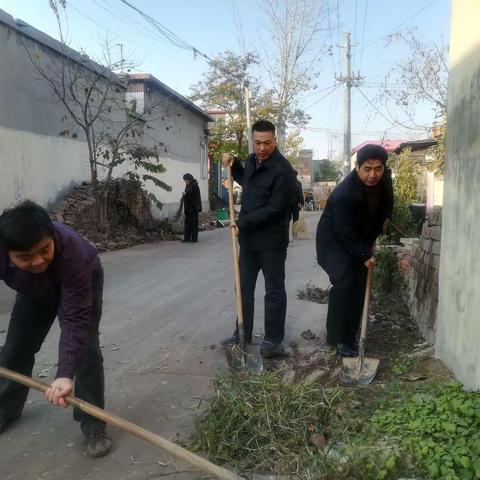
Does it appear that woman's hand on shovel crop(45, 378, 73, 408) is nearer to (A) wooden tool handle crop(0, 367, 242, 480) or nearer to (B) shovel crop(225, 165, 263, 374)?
(A) wooden tool handle crop(0, 367, 242, 480)

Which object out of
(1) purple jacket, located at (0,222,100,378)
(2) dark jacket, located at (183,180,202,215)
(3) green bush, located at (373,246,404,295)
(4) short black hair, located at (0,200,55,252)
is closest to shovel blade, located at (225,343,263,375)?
(1) purple jacket, located at (0,222,100,378)

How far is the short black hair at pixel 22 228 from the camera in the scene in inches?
86.1

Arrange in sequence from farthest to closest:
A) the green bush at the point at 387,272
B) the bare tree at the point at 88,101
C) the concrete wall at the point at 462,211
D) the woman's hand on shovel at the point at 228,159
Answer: the bare tree at the point at 88,101 < the green bush at the point at 387,272 < the woman's hand on shovel at the point at 228,159 < the concrete wall at the point at 462,211

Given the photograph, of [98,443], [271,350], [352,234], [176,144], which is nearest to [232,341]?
[271,350]

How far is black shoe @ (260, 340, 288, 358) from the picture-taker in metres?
4.30

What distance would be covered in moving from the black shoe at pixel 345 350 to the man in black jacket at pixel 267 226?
46 cm

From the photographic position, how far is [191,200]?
41.3 feet

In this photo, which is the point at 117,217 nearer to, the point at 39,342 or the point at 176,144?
the point at 176,144

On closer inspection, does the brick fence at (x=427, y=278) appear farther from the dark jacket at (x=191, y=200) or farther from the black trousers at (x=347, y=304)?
the dark jacket at (x=191, y=200)

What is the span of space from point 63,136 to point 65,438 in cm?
960

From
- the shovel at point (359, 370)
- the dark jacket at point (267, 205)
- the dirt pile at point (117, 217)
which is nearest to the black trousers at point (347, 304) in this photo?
the shovel at point (359, 370)

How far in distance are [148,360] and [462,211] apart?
2631 mm

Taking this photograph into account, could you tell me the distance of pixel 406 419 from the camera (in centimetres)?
275

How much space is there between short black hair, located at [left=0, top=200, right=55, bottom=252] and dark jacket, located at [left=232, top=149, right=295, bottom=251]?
87.7 inches
